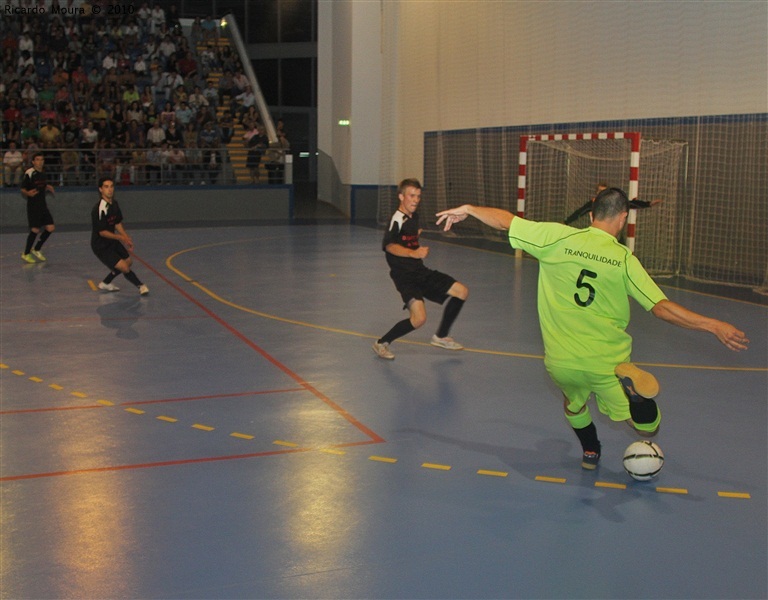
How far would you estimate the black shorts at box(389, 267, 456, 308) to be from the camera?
9.59 meters

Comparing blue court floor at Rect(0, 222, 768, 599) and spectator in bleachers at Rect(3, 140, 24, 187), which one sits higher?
spectator in bleachers at Rect(3, 140, 24, 187)

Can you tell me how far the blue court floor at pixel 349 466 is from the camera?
186 inches

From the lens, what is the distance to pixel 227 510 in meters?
5.52

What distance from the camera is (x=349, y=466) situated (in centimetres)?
634

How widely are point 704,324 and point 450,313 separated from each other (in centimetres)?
494

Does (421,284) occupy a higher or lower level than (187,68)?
lower

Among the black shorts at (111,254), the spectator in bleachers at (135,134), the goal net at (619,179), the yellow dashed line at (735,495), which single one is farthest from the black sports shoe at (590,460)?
the spectator in bleachers at (135,134)

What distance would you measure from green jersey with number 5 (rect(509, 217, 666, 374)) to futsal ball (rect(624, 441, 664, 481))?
0.69 meters

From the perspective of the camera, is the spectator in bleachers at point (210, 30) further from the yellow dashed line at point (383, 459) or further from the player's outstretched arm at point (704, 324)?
the player's outstretched arm at point (704, 324)

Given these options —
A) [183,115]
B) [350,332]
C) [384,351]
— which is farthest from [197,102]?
[384,351]

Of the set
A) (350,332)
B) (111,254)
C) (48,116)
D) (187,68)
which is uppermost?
(187,68)

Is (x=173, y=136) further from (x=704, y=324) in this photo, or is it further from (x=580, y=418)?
(x=704, y=324)

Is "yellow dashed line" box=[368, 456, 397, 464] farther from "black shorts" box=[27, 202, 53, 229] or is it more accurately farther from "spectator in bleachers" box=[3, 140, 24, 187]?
"spectator in bleachers" box=[3, 140, 24, 187]

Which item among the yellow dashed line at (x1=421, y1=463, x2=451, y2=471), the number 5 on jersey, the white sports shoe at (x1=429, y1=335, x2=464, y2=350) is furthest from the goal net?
the number 5 on jersey
